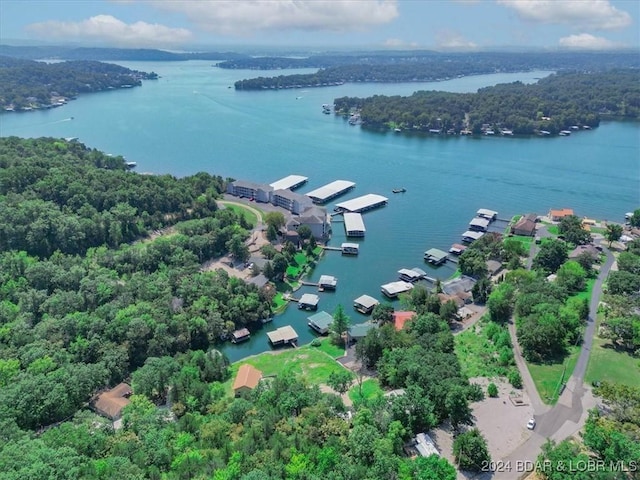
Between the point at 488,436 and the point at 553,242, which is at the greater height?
the point at 553,242

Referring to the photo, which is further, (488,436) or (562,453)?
(488,436)

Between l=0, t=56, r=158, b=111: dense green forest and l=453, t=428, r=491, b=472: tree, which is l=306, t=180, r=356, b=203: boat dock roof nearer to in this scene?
l=453, t=428, r=491, b=472: tree

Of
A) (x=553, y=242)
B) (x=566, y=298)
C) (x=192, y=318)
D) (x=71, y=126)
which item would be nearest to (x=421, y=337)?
(x=566, y=298)

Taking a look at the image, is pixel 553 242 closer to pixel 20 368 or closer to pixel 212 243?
pixel 212 243

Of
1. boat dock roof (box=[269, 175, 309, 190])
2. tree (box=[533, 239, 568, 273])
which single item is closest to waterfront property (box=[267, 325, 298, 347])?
tree (box=[533, 239, 568, 273])

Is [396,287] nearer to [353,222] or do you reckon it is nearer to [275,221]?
[353,222]

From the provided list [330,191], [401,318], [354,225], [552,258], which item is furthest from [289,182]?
[552,258]
